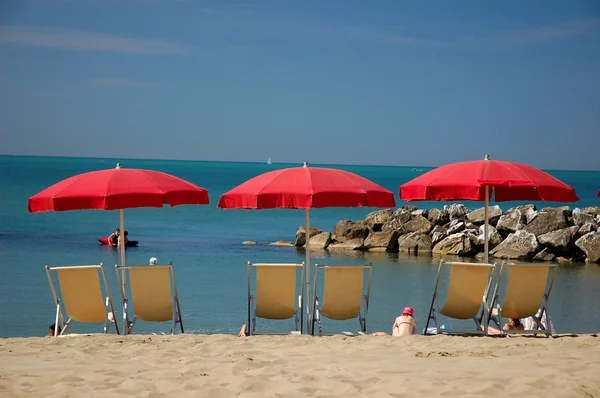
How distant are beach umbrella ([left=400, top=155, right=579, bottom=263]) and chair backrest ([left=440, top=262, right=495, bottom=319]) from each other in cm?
80

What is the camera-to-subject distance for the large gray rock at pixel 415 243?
70.6 ft

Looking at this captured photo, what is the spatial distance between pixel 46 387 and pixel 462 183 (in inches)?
191

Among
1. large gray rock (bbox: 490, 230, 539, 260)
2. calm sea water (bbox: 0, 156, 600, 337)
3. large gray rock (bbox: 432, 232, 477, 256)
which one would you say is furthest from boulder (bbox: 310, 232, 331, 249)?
large gray rock (bbox: 490, 230, 539, 260)

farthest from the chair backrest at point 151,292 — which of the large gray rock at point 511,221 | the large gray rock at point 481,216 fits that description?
the large gray rock at point 481,216

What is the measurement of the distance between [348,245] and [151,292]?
49.1 feet

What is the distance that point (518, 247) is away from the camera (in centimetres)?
1972

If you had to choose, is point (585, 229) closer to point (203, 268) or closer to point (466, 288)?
point (203, 268)

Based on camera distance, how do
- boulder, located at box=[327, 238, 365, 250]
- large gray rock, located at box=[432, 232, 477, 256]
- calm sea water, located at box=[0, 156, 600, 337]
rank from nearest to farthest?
calm sea water, located at box=[0, 156, 600, 337] → large gray rock, located at box=[432, 232, 477, 256] → boulder, located at box=[327, 238, 365, 250]

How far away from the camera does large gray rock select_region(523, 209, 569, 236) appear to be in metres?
21.2

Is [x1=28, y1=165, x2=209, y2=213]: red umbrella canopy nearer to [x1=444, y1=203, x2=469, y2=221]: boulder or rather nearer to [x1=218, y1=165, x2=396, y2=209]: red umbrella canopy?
[x1=218, y1=165, x2=396, y2=209]: red umbrella canopy

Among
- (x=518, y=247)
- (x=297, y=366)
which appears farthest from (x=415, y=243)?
(x=297, y=366)

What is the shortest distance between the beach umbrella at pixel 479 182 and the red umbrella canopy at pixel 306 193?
2.09 ft

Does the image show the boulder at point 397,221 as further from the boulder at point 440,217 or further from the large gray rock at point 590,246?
the large gray rock at point 590,246

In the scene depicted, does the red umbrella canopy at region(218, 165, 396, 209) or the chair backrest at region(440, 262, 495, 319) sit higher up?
the red umbrella canopy at region(218, 165, 396, 209)
